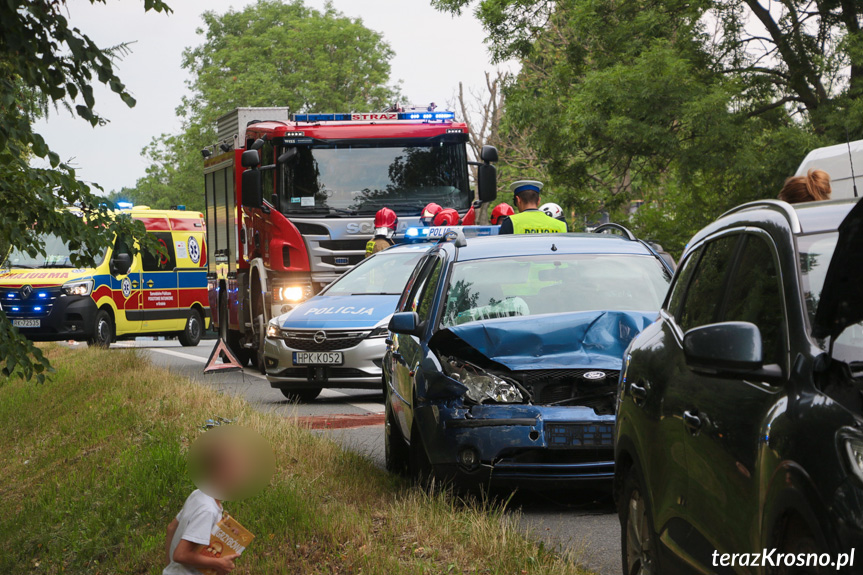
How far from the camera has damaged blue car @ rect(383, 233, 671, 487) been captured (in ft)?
23.5

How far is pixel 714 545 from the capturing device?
362cm

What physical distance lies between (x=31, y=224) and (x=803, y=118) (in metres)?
17.1

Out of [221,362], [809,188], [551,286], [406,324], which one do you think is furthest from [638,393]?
[221,362]

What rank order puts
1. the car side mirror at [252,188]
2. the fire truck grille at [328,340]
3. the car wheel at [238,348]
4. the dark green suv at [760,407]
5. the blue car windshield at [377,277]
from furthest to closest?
1. the car wheel at [238,348]
2. the car side mirror at [252,188]
3. the blue car windshield at [377,277]
4. the fire truck grille at [328,340]
5. the dark green suv at [760,407]

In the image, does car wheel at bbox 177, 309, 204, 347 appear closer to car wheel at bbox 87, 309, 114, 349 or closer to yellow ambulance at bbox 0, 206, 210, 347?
yellow ambulance at bbox 0, 206, 210, 347

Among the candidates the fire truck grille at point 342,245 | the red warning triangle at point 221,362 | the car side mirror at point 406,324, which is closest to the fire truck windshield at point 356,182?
the fire truck grille at point 342,245

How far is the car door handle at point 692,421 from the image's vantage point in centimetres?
381

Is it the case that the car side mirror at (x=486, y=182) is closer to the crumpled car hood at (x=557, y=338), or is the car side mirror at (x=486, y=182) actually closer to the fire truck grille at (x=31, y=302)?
the crumpled car hood at (x=557, y=338)

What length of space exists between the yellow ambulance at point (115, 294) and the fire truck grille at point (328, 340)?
9.24 m

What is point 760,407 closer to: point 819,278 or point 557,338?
point 819,278

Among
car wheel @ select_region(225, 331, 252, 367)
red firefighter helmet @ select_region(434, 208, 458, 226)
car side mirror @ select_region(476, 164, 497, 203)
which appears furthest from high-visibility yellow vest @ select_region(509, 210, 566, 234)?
car wheel @ select_region(225, 331, 252, 367)

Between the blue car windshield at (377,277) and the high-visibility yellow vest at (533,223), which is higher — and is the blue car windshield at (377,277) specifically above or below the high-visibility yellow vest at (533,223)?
below

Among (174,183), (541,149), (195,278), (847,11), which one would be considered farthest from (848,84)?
(174,183)

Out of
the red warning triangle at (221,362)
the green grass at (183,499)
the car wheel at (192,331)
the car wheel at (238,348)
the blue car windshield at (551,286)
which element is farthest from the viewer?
the car wheel at (192,331)
